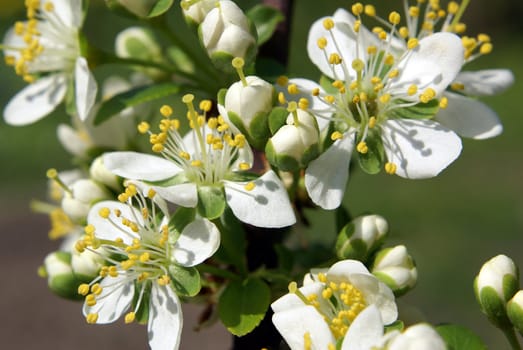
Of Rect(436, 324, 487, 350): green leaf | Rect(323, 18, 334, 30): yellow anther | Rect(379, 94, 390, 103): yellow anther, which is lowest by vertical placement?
Rect(436, 324, 487, 350): green leaf

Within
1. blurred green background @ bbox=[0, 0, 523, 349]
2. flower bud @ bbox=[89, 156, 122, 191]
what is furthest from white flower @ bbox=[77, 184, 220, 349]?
blurred green background @ bbox=[0, 0, 523, 349]

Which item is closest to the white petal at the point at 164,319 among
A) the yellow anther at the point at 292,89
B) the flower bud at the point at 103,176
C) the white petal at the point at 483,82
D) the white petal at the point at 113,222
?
the white petal at the point at 113,222

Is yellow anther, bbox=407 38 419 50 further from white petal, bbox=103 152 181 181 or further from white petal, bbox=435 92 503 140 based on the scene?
white petal, bbox=103 152 181 181

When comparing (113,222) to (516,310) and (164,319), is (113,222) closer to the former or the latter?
(164,319)

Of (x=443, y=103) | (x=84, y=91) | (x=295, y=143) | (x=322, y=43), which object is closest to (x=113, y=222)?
(x=84, y=91)

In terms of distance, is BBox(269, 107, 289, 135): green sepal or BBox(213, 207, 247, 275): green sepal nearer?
BBox(269, 107, 289, 135): green sepal

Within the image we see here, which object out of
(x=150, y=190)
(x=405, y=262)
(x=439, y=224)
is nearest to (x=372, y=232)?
(x=405, y=262)

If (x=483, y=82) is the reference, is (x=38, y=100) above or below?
below
